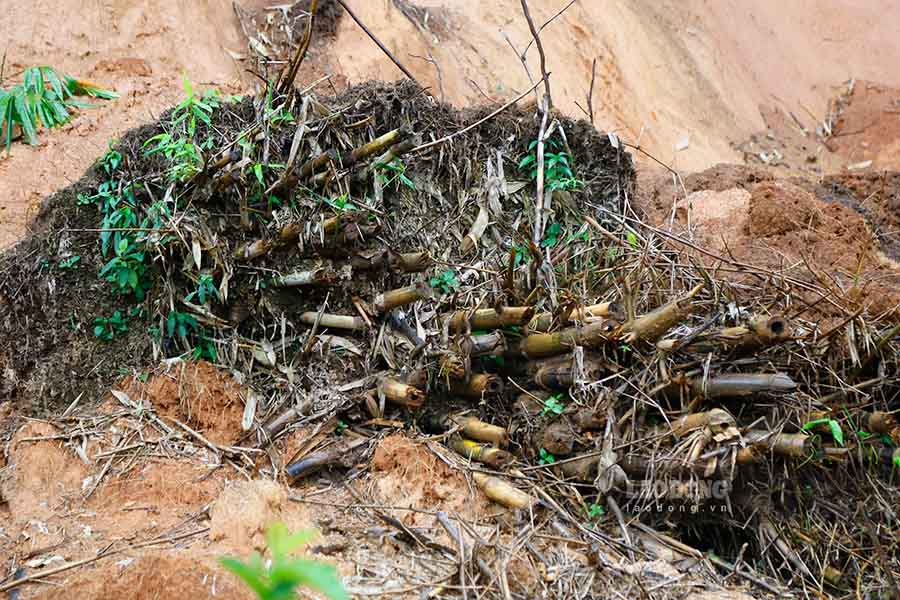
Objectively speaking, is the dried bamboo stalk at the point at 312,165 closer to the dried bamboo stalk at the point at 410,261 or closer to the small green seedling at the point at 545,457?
the dried bamboo stalk at the point at 410,261

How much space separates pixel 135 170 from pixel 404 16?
458 cm

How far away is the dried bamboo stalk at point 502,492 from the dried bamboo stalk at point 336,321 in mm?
1053

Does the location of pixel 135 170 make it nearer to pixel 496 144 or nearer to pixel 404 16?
pixel 496 144

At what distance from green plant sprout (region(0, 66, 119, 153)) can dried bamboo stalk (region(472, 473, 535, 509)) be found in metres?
3.88

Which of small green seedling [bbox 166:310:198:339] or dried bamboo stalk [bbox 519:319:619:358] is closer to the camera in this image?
dried bamboo stalk [bbox 519:319:619:358]

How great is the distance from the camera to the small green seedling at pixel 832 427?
11.9 ft

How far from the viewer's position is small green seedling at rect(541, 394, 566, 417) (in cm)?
409

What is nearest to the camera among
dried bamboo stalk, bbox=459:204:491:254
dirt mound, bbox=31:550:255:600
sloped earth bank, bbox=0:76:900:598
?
dirt mound, bbox=31:550:255:600

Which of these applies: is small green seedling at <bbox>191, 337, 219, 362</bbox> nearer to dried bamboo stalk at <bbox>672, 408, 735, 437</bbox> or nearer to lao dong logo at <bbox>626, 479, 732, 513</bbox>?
lao dong logo at <bbox>626, 479, 732, 513</bbox>

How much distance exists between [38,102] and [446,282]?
3.21 metres

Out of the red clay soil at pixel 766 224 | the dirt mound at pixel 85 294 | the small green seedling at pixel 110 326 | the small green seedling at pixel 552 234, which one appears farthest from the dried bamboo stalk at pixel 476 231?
the small green seedling at pixel 110 326

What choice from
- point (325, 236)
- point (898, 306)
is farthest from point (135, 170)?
point (898, 306)

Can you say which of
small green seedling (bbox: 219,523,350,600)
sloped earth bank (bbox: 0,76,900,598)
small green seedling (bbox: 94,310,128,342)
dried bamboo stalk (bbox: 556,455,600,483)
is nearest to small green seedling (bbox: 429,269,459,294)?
sloped earth bank (bbox: 0,76,900,598)

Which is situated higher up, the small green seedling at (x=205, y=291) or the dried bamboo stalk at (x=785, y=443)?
the small green seedling at (x=205, y=291)
